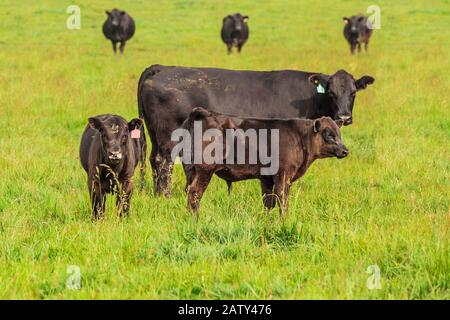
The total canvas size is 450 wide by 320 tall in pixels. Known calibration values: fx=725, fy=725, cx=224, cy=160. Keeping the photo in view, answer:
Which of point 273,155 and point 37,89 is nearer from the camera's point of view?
point 273,155

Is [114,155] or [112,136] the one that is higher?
[112,136]

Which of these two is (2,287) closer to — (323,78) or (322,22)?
(323,78)

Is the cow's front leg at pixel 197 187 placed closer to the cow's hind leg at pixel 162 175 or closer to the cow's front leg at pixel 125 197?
the cow's front leg at pixel 125 197

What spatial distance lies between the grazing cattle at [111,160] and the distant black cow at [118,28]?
17.9 meters

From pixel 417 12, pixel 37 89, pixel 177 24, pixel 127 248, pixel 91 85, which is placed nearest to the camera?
pixel 127 248

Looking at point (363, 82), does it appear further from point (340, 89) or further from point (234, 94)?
point (234, 94)

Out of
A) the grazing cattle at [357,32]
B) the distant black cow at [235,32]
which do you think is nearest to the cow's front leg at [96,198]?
the distant black cow at [235,32]

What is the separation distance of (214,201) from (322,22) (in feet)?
93.4

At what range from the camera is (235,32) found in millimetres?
26141

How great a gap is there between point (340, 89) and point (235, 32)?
18.1m

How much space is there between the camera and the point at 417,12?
36.5 meters

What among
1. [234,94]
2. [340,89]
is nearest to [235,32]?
[234,94]

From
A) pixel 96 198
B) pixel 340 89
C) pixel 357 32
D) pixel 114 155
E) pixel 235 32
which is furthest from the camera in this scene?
pixel 235 32
